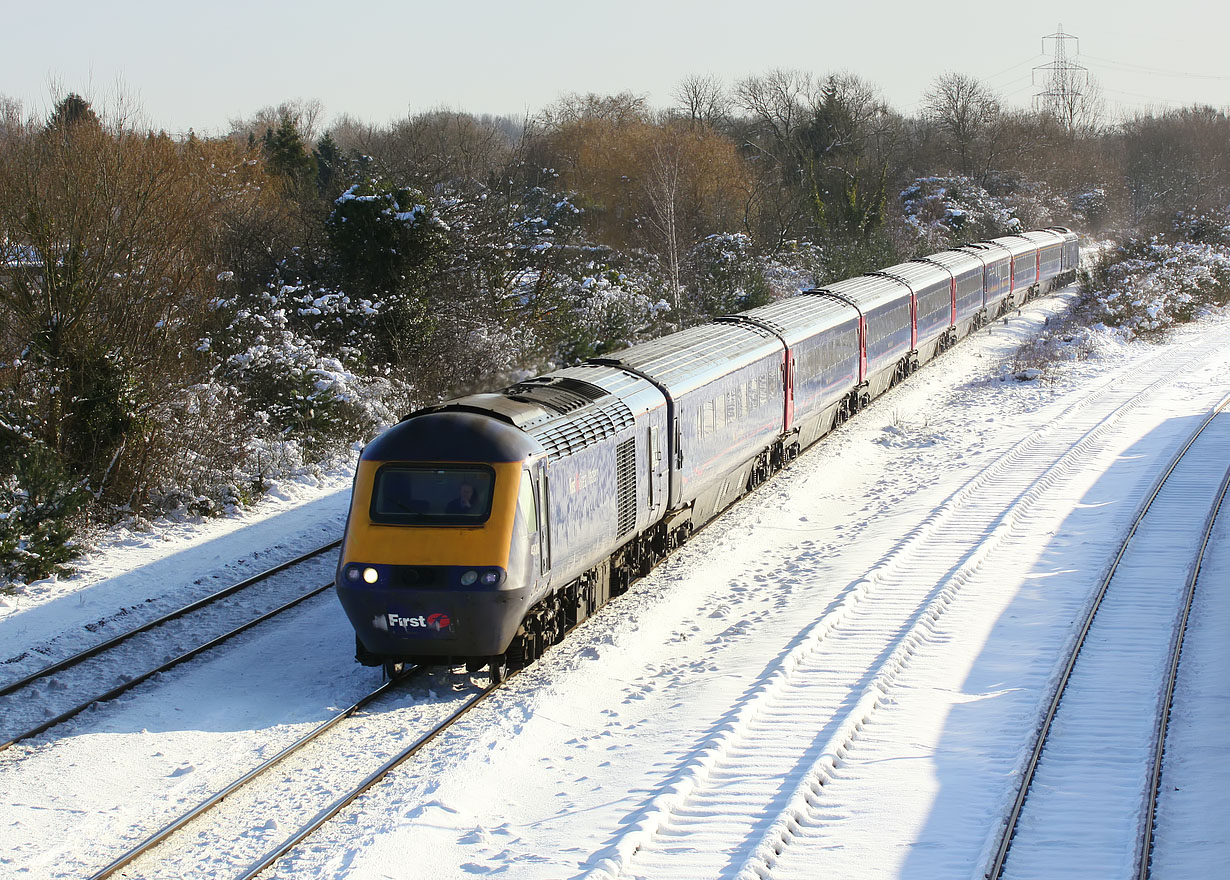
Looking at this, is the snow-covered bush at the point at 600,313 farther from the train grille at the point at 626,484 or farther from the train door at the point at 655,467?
the train grille at the point at 626,484

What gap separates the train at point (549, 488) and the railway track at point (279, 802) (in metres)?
0.62

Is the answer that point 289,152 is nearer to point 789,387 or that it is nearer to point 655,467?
point 789,387

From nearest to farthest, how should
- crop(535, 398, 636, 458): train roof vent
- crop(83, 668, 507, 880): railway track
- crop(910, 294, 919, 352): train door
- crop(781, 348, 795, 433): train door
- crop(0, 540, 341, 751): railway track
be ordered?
crop(83, 668, 507, 880): railway track < crop(0, 540, 341, 751): railway track < crop(535, 398, 636, 458): train roof vent < crop(781, 348, 795, 433): train door < crop(910, 294, 919, 352): train door

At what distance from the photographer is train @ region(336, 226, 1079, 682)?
9.58 m

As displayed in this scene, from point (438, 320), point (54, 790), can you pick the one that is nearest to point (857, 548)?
point (54, 790)

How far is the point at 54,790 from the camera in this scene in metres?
8.38

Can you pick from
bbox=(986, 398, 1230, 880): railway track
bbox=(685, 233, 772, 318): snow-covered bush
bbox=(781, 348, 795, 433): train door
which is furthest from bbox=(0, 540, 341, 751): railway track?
bbox=(685, 233, 772, 318): snow-covered bush

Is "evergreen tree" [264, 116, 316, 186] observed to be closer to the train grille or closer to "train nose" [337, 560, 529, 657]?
the train grille

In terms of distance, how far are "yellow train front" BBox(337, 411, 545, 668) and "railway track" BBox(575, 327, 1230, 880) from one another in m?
2.26

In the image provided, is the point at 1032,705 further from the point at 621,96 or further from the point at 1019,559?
the point at 621,96

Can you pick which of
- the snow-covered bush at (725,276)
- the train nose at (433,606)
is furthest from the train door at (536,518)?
the snow-covered bush at (725,276)

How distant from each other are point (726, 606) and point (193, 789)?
250 inches

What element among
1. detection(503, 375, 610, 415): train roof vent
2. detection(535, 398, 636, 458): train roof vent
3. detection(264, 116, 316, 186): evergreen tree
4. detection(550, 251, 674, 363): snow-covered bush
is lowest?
detection(535, 398, 636, 458): train roof vent

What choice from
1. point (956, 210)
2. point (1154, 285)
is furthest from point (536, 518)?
point (956, 210)
